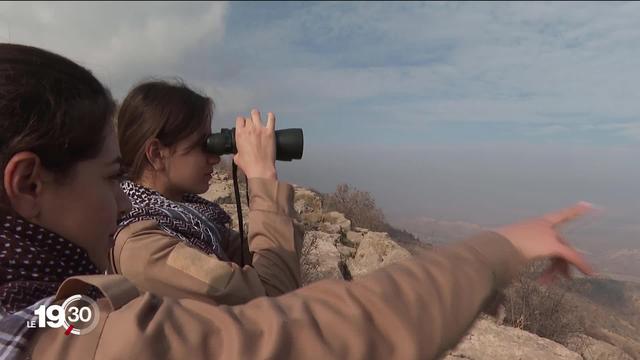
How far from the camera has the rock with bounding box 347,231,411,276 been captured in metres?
6.09

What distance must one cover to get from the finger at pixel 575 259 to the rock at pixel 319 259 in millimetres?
4260

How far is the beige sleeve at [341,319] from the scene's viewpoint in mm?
753

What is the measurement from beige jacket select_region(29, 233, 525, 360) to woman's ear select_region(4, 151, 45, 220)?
7.9 inches

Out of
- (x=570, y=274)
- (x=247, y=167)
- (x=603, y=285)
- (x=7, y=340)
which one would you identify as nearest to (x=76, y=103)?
(x=7, y=340)

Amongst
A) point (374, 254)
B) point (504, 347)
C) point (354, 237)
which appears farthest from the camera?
point (354, 237)

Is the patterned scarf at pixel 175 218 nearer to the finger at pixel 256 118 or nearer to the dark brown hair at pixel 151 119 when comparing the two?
the dark brown hair at pixel 151 119

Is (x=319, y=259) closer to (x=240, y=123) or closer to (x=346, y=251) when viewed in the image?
(x=346, y=251)

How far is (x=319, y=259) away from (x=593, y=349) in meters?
2.91

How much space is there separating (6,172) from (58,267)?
197 millimetres

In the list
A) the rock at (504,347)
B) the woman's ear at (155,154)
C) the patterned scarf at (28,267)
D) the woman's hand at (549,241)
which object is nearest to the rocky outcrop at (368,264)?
the rock at (504,347)

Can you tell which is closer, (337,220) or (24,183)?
(24,183)

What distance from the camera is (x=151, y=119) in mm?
1805

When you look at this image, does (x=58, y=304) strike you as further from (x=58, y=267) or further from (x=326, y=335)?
(x=326, y=335)

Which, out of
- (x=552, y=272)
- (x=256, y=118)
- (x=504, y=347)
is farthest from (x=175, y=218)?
(x=504, y=347)
